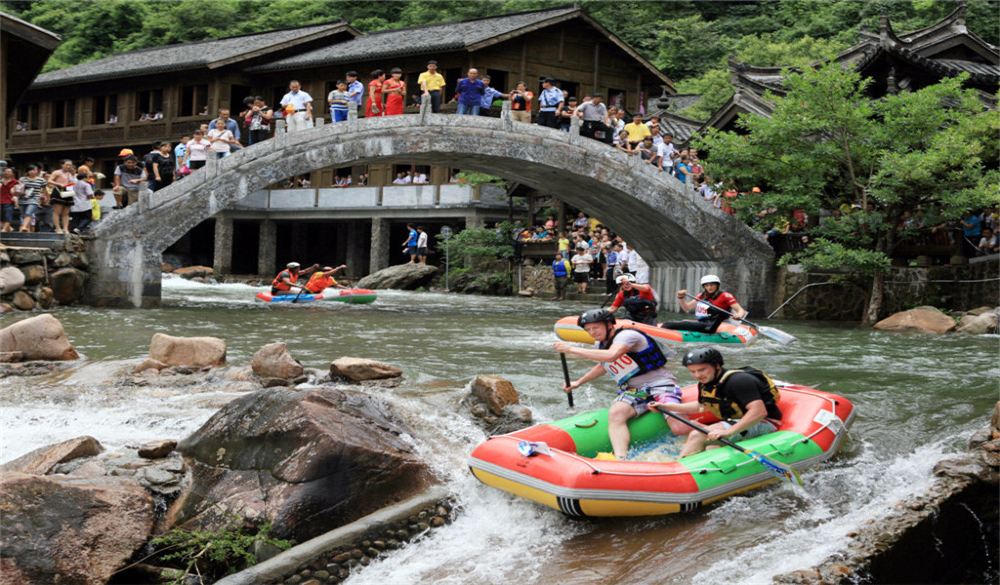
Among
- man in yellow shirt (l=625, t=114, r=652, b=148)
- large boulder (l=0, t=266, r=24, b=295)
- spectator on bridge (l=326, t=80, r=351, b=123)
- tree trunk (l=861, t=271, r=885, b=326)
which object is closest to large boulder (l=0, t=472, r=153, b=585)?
large boulder (l=0, t=266, r=24, b=295)

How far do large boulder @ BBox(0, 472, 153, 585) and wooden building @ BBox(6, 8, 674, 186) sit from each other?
23131 mm

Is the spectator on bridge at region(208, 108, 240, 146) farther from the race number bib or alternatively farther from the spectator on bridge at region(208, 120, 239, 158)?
the race number bib

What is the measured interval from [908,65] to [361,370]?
16409mm

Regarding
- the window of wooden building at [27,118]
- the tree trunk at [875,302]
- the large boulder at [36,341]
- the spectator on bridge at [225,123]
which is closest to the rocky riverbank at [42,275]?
the spectator on bridge at [225,123]

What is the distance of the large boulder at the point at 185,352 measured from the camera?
36.3ft

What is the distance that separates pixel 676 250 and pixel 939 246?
230 inches

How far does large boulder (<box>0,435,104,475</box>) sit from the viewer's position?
7.09 meters

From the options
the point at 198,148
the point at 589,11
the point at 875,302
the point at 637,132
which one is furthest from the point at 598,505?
the point at 589,11

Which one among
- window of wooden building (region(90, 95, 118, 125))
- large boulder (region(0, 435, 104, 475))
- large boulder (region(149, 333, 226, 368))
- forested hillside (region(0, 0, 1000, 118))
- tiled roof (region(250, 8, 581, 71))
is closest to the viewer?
large boulder (region(0, 435, 104, 475))

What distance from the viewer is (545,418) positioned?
9422 mm

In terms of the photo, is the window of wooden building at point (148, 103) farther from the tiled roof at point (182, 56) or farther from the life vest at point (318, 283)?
the life vest at point (318, 283)

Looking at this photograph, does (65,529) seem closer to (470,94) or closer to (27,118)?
(470,94)

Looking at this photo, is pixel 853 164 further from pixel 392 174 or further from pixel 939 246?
pixel 392 174

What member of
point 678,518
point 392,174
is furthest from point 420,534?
point 392,174
